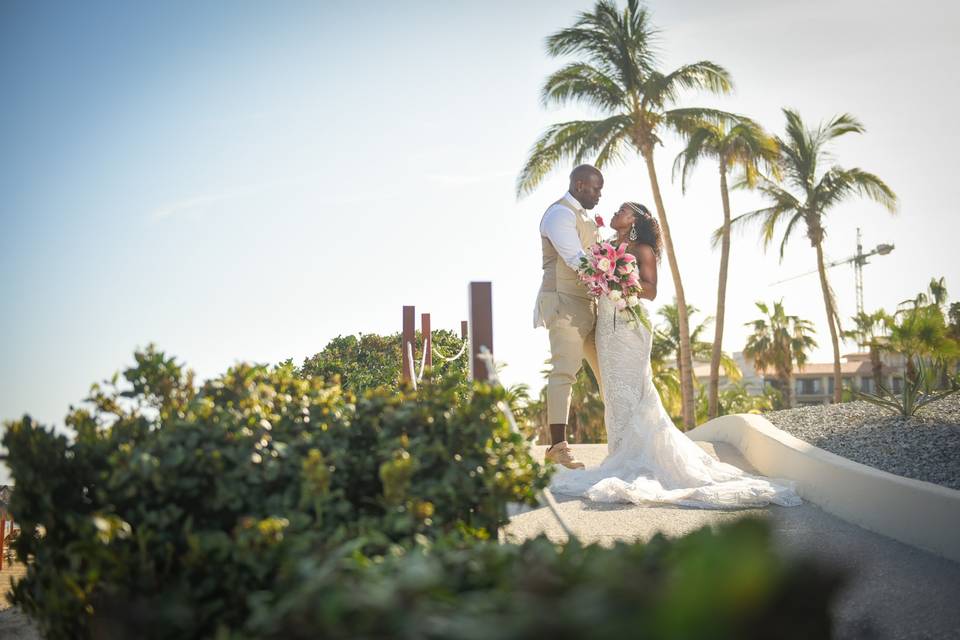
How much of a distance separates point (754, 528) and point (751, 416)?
842cm

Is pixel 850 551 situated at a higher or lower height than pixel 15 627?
higher

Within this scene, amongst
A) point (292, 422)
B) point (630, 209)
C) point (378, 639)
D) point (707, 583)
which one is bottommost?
point (378, 639)

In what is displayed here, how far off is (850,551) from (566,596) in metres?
→ 3.81

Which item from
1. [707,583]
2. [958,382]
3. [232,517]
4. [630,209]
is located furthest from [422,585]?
[958,382]

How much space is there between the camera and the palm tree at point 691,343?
36.7 metres

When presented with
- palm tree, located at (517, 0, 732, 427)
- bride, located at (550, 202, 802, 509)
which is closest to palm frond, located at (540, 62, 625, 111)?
palm tree, located at (517, 0, 732, 427)

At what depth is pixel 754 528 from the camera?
1.21 m

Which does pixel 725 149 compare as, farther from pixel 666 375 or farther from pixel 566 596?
pixel 566 596

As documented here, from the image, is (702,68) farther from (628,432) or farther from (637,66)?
(628,432)

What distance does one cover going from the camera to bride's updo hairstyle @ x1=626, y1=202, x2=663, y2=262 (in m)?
7.52

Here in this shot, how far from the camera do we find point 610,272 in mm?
6805

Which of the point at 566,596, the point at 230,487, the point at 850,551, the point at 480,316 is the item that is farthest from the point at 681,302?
the point at 566,596

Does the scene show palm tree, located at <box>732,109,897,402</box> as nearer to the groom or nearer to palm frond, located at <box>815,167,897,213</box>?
palm frond, located at <box>815,167,897,213</box>

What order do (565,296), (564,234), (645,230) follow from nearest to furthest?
(564,234) → (565,296) → (645,230)
